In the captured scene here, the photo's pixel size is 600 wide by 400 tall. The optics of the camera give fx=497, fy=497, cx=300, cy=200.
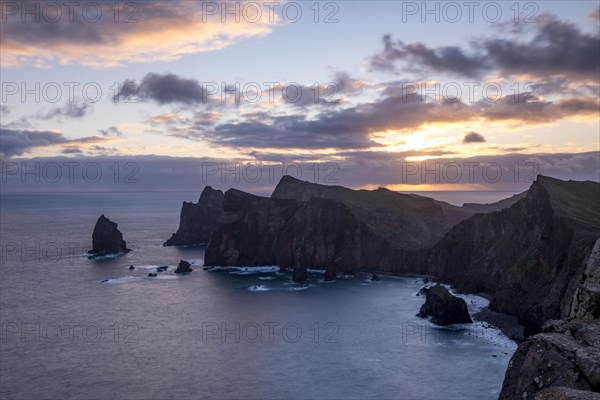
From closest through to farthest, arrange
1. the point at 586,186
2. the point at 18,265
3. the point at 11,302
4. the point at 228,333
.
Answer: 1. the point at 228,333
2. the point at 11,302
3. the point at 586,186
4. the point at 18,265

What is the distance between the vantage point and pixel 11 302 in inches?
5153

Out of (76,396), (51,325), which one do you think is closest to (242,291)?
(51,325)

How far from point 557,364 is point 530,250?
122012 millimetres

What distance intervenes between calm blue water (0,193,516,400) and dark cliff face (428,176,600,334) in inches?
443

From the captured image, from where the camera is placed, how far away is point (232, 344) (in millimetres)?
97812

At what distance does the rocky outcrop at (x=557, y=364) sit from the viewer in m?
16.0

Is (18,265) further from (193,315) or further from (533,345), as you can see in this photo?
(533,345)

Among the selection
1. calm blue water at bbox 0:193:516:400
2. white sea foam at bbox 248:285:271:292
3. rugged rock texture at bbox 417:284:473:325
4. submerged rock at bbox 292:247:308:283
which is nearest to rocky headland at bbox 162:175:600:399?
rugged rock texture at bbox 417:284:473:325

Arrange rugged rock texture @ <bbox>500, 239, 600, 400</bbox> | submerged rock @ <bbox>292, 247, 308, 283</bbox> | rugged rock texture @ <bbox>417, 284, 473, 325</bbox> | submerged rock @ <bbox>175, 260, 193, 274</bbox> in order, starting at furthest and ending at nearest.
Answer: submerged rock @ <bbox>175, 260, 193, 274</bbox> → submerged rock @ <bbox>292, 247, 308, 283</bbox> → rugged rock texture @ <bbox>417, 284, 473, 325</bbox> → rugged rock texture @ <bbox>500, 239, 600, 400</bbox>

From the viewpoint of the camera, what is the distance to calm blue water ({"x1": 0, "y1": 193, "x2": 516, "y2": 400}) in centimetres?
7500

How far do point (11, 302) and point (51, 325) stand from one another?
1225 inches

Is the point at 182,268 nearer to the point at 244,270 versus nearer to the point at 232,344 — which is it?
the point at 244,270

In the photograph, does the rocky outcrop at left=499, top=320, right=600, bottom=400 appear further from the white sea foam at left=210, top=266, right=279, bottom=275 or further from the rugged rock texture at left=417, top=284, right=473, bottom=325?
the white sea foam at left=210, top=266, right=279, bottom=275

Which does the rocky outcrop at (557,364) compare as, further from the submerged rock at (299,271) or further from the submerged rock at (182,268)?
the submerged rock at (182,268)
